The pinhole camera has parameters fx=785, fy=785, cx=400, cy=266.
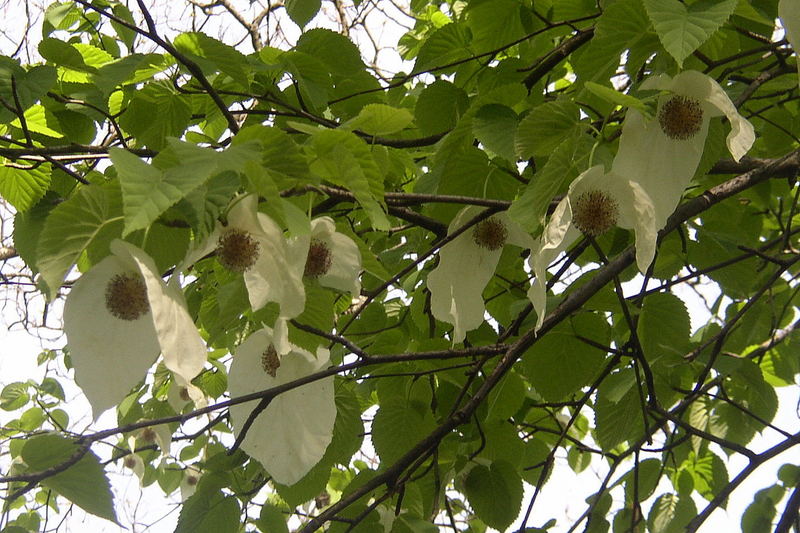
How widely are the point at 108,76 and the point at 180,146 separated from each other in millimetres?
482

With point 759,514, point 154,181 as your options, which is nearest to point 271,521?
point 154,181

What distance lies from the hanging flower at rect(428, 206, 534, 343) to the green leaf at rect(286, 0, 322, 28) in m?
0.60

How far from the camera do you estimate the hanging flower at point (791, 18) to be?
741mm

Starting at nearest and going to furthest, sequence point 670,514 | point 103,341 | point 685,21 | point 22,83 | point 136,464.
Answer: point 103,341
point 685,21
point 22,83
point 670,514
point 136,464

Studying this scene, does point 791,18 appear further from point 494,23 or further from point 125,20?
point 125,20

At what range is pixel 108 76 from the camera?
1042 millimetres

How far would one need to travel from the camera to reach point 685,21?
2.69 feet

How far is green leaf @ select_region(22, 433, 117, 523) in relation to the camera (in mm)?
917

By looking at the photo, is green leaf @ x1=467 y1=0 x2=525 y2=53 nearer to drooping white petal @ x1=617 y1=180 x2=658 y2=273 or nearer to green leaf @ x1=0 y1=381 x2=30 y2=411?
drooping white petal @ x1=617 y1=180 x2=658 y2=273

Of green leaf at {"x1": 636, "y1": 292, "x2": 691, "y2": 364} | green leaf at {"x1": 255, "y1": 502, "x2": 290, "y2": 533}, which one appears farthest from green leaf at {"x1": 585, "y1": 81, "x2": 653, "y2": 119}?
green leaf at {"x1": 255, "y1": 502, "x2": 290, "y2": 533}

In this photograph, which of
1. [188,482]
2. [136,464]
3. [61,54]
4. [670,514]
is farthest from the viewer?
[188,482]

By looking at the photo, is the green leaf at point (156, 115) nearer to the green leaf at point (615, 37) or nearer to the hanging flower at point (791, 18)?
the green leaf at point (615, 37)

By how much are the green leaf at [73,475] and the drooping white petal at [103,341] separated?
271 mm

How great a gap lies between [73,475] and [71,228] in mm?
387
